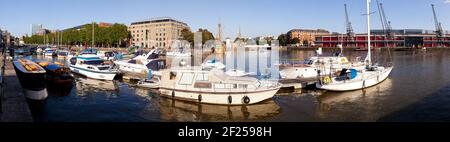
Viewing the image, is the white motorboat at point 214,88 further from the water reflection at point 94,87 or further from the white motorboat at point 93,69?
the white motorboat at point 93,69

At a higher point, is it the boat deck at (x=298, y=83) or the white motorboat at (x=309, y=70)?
the white motorboat at (x=309, y=70)

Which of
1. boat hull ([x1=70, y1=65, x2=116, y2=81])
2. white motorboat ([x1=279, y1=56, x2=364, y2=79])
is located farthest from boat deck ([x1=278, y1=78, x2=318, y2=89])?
boat hull ([x1=70, y1=65, x2=116, y2=81])

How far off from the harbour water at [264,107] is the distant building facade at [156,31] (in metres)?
124

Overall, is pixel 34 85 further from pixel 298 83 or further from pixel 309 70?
pixel 309 70

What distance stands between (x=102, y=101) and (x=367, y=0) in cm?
3258

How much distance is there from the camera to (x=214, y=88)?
25.1m

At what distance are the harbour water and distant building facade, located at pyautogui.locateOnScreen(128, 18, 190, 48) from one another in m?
124

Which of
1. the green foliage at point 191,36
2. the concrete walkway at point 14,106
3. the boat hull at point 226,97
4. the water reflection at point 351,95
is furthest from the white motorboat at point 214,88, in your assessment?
the green foliage at point 191,36

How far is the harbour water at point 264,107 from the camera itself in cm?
2166

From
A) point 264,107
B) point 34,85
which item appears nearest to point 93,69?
point 34,85

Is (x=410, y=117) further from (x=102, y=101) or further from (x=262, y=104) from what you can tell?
(x=102, y=101)

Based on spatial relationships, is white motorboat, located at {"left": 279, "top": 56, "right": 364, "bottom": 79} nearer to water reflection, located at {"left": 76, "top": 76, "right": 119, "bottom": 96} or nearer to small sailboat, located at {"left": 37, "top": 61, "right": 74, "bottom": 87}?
water reflection, located at {"left": 76, "top": 76, "right": 119, "bottom": 96}

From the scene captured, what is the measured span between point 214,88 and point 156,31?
5589 inches
